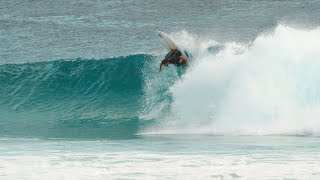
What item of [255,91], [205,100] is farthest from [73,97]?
[255,91]

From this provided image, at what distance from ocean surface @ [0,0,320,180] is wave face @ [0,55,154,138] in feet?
0.13

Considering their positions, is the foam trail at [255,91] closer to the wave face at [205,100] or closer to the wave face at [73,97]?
the wave face at [205,100]

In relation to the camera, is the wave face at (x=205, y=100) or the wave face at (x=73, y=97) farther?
the wave face at (x=73, y=97)

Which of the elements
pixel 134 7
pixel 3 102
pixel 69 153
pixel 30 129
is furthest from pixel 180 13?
pixel 69 153

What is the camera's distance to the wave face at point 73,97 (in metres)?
26.9

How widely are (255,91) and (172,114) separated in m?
2.16

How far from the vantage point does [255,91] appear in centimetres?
2484

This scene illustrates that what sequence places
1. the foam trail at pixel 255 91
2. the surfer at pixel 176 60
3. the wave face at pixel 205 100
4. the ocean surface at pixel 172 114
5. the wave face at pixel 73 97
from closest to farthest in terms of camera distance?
the ocean surface at pixel 172 114
the foam trail at pixel 255 91
the wave face at pixel 205 100
the surfer at pixel 176 60
the wave face at pixel 73 97

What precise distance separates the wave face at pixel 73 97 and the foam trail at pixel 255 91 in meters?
1.55

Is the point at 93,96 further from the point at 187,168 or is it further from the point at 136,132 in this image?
the point at 187,168

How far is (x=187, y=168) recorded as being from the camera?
60.5 ft

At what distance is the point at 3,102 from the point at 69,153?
11.4 metres

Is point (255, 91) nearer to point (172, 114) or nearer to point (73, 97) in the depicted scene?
point (172, 114)

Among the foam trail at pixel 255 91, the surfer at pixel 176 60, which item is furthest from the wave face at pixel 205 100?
the surfer at pixel 176 60
